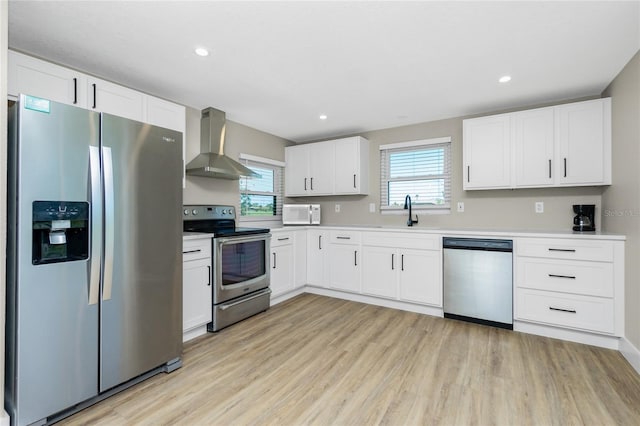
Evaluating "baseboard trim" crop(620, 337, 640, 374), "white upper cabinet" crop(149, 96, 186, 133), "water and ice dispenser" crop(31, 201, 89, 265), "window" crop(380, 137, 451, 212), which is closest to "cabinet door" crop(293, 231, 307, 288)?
"window" crop(380, 137, 451, 212)

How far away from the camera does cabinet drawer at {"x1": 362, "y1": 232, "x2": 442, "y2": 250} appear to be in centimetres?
330

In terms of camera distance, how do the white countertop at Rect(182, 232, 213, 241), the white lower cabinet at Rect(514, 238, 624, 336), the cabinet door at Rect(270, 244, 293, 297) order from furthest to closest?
the cabinet door at Rect(270, 244, 293, 297)
the white countertop at Rect(182, 232, 213, 241)
the white lower cabinet at Rect(514, 238, 624, 336)

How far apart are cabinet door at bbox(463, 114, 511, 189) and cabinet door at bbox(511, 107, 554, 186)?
0.09 meters

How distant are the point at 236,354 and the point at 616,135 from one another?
3.71m

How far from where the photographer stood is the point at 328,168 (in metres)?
4.34

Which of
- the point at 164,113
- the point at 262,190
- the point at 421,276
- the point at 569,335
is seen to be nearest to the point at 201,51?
the point at 164,113

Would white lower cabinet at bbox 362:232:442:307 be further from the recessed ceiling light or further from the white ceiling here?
the recessed ceiling light

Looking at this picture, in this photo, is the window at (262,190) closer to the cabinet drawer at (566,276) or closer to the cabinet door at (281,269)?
the cabinet door at (281,269)

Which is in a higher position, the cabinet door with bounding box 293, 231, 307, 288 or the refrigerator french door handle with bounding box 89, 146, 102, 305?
the refrigerator french door handle with bounding box 89, 146, 102, 305

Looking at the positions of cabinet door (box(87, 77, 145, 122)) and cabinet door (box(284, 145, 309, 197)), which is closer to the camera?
cabinet door (box(87, 77, 145, 122))

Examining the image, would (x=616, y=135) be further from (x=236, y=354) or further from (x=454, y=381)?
(x=236, y=354)

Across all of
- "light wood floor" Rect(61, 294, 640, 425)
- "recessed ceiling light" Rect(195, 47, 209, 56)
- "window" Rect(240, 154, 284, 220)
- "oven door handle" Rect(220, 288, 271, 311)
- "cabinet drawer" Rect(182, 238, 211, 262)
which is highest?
"recessed ceiling light" Rect(195, 47, 209, 56)

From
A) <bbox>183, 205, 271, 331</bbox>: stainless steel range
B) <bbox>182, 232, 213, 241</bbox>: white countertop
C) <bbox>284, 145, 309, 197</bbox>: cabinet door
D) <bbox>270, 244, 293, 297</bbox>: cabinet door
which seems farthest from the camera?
<bbox>284, 145, 309, 197</bbox>: cabinet door

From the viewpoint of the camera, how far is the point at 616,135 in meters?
2.62
